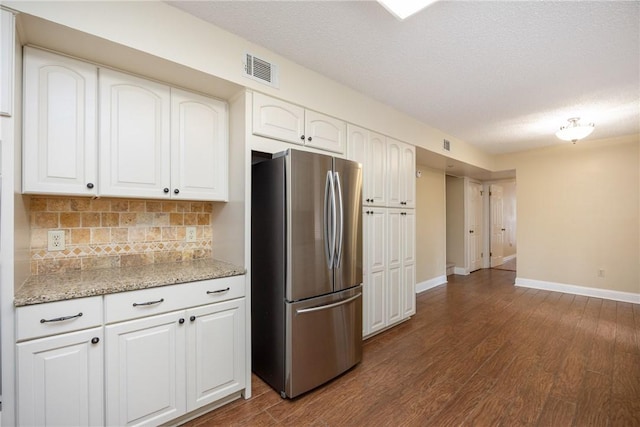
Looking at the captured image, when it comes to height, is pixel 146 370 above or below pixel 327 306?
below

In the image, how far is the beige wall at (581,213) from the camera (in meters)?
4.36

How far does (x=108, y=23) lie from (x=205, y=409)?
2360mm

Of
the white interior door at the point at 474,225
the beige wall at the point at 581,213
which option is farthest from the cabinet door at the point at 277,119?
the white interior door at the point at 474,225

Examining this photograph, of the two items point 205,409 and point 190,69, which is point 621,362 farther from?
point 190,69

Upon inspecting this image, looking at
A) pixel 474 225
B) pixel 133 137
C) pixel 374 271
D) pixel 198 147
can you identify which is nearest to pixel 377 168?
pixel 374 271

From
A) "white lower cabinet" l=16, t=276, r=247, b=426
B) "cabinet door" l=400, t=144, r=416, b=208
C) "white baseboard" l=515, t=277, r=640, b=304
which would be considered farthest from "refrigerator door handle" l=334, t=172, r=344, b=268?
"white baseboard" l=515, t=277, r=640, b=304

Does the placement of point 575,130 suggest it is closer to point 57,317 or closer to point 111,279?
point 111,279

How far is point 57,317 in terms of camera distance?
4.49 ft

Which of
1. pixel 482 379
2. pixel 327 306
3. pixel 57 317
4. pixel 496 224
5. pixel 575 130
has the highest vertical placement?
pixel 575 130

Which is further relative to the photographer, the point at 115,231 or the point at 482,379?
the point at 482,379

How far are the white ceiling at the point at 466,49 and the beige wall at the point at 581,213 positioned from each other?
1553 mm

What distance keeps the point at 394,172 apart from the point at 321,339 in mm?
2030

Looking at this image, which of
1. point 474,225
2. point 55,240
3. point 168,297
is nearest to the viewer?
point 168,297

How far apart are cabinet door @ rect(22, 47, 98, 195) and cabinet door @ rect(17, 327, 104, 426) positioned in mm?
814
